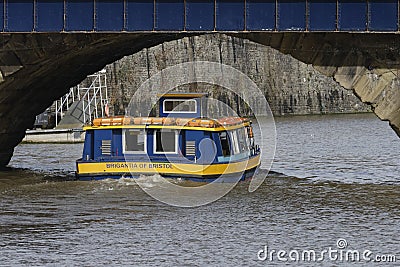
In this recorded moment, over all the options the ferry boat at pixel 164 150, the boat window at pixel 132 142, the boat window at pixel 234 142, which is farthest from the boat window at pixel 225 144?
the boat window at pixel 132 142

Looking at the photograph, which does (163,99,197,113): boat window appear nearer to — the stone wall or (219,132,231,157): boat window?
(219,132,231,157): boat window

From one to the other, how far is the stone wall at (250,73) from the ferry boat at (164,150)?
45.2m

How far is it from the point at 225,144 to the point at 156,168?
237 centimetres

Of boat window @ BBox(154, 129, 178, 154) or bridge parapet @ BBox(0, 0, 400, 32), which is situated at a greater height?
bridge parapet @ BBox(0, 0, 400, 32)

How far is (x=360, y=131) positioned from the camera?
68750mm

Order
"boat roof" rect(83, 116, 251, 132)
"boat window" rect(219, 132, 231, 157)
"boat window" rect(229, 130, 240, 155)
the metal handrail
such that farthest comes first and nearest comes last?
the metal handrail < "boat window" rect(229, 130, 240, 155) < "boat window" rect(219, 132, 231, 157) < "boat roof" rect(83, 116, 251, 132)

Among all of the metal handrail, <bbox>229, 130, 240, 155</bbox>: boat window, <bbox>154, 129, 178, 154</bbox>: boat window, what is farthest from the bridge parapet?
the metal handrail

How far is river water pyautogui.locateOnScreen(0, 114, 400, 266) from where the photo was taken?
24.4 meters

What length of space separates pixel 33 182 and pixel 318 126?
136 feet

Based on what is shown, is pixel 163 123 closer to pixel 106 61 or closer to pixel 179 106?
pixel 179 106

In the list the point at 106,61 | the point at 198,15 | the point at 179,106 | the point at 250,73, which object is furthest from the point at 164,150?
the point at 250,73

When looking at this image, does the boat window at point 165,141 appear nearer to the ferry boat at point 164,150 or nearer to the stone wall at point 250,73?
the ferry boat at point 164,150

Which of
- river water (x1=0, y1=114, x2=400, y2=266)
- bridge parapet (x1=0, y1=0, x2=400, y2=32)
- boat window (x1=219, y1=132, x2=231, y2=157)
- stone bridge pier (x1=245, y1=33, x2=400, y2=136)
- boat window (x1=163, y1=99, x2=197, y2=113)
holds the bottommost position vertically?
river water (x1=0, y1=114, x2=400, y2=266)

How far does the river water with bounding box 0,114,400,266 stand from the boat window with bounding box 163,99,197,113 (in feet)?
11.3
